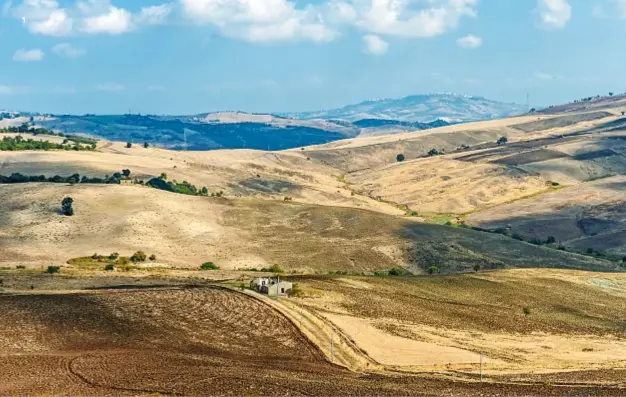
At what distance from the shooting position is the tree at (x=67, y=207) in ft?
472

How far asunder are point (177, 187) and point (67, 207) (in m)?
48.0

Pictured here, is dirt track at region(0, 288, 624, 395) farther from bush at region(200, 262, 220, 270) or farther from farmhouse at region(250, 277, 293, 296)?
bush at region(200, 262, 220, 270)

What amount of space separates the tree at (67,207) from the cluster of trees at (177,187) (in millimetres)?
38196

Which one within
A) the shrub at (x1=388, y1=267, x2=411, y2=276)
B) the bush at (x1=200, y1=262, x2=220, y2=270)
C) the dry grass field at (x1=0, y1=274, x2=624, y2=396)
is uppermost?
the dry grass field at (x1=0, y1=274, x2=624, y2=396)

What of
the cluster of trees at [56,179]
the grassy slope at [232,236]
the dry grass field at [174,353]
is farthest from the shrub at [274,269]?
the cluster of trees at [56,179]

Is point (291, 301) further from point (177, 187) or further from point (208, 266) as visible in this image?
point (177, 187)

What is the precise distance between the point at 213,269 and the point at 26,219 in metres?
47.8

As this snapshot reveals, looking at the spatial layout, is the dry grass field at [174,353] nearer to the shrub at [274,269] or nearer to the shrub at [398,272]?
the shrub at [274,269]

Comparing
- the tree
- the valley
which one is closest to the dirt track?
the valley

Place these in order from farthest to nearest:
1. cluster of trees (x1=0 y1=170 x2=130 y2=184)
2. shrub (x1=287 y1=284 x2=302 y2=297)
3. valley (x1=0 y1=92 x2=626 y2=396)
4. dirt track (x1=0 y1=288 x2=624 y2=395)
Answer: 1. cluster of trees (x1=0 y1=170 x2=130 y2=184)
2. shrub (x1=287 y1=284 x2=302 y2=297)
3. valley (x1=0 y1=92 x2=626 y2=396)
4. dirt track (x1=0 y1=288 x2=624 y2=395)

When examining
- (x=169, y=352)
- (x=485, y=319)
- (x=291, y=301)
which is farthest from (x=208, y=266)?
(x=169, y=352)

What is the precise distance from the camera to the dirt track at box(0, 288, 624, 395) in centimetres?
4797

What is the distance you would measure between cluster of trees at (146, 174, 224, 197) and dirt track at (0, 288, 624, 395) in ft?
362

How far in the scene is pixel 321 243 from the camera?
450 ft
